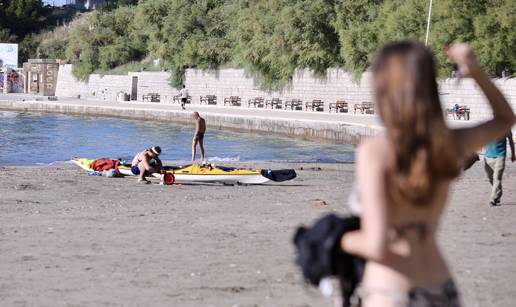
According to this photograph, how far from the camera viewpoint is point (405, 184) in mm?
3271

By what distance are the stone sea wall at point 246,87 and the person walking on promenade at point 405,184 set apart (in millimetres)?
35309

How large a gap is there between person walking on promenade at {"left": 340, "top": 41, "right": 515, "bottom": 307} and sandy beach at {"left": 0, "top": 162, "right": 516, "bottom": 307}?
14.7 feet

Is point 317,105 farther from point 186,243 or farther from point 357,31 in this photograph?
point 186,243

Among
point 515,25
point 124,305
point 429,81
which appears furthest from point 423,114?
point 515,25

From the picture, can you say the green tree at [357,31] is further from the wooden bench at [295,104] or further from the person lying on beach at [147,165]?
the person lying on beach at [147,165]

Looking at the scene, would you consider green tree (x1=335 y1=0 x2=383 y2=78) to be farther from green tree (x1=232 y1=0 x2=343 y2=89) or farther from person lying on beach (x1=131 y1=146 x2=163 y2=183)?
person lying on beach (x1=131 y1=146 x2=163 y2=183)

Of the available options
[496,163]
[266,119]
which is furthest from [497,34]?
[496,163]

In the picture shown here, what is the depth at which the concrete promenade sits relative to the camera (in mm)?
38844

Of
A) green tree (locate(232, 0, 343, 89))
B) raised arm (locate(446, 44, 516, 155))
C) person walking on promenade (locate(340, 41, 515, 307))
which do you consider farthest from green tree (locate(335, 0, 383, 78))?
person walking on promenade (locate(340, 41, 515, 307))

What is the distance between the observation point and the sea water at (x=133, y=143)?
32906 millimetres

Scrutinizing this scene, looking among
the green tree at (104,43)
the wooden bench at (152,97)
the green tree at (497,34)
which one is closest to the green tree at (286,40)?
the wooden bench at (152,97)

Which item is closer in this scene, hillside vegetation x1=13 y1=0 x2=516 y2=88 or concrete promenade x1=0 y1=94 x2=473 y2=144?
concrete promenade x1=0 y1=94 x2=473 y2=144

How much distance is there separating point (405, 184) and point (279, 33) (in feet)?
171

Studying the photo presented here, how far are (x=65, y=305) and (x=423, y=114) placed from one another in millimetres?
5324
